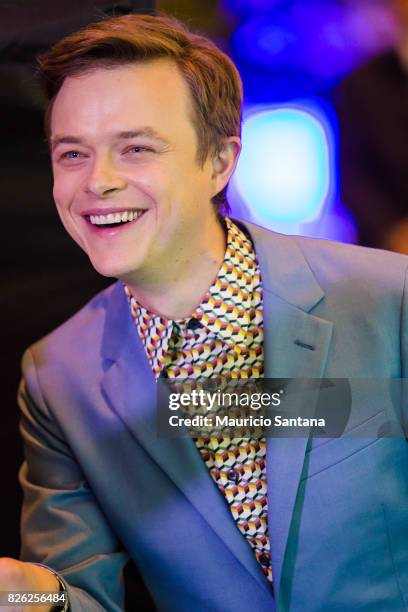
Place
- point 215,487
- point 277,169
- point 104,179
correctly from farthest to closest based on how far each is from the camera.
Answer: point 277,169 < point 215,487 < point 104,179

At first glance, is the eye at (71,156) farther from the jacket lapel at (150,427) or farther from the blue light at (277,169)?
the blue light at (277,169)

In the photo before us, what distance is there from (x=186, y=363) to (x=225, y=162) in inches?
15.9

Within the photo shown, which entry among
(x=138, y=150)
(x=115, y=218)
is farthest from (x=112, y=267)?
(x=138, y=150)

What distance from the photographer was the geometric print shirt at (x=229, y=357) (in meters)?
1.53

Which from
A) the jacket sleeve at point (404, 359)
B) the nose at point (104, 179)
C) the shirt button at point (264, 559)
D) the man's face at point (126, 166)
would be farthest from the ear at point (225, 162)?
the shirt button at point (264, 559)

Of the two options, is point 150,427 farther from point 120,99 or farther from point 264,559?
point 120,99

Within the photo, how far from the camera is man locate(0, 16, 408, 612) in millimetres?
1453

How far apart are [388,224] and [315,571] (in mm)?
871

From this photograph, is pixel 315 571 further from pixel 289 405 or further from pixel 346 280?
pixel 346 280

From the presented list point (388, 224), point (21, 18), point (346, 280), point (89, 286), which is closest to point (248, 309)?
point (346, 280)

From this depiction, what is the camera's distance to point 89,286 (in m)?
1.87

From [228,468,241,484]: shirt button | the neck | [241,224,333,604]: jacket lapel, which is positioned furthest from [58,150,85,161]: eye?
[228,468,241,484]: shirt button

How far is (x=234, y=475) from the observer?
1535 mm

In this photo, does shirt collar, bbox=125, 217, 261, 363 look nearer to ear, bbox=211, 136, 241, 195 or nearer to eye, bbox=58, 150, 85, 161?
ear, bbox=211, 136, 241, 195
